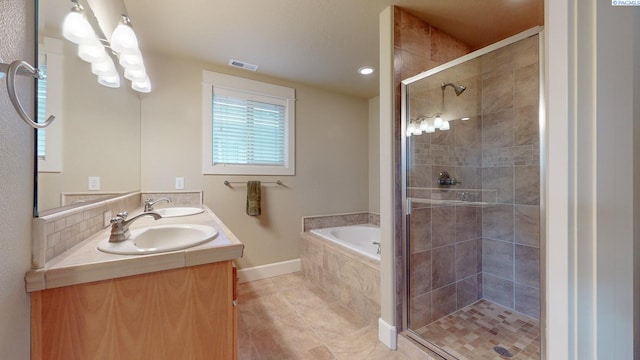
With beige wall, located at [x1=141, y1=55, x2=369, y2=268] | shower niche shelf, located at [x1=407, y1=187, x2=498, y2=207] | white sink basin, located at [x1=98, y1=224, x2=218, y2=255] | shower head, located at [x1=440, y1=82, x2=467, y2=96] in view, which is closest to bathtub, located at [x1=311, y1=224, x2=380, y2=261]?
beige wall, located at [x1=141, y1=55, x2=369, y2=268]

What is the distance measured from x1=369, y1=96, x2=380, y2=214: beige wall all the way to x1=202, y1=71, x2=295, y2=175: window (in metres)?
1.19

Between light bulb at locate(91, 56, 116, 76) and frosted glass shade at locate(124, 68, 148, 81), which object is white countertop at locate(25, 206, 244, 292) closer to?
light bulb at locate(91, 56, 116, 76)

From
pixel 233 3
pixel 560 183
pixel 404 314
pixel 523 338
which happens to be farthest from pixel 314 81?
pixel 523 338

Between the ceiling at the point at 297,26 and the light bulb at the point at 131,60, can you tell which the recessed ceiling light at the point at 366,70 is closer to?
the ceiling at the point at 297,26

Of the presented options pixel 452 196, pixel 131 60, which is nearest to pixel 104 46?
pixel 131 60

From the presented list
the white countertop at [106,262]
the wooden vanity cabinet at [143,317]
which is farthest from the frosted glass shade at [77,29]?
the wooden vanity cabinet at [143,317]

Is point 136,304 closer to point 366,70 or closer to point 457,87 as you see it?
point 457,87

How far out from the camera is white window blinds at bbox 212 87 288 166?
2.50 m

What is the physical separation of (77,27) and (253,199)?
177cm

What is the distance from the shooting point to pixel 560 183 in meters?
0.49

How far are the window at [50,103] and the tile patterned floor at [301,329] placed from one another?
1.43 meters

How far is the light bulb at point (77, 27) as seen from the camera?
1.01 metres

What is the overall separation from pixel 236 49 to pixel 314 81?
97 centimetres

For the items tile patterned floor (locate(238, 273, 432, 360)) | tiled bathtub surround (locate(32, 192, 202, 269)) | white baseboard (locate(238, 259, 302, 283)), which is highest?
tiled bathtub surround (locate(32, 192, 202, 269))
